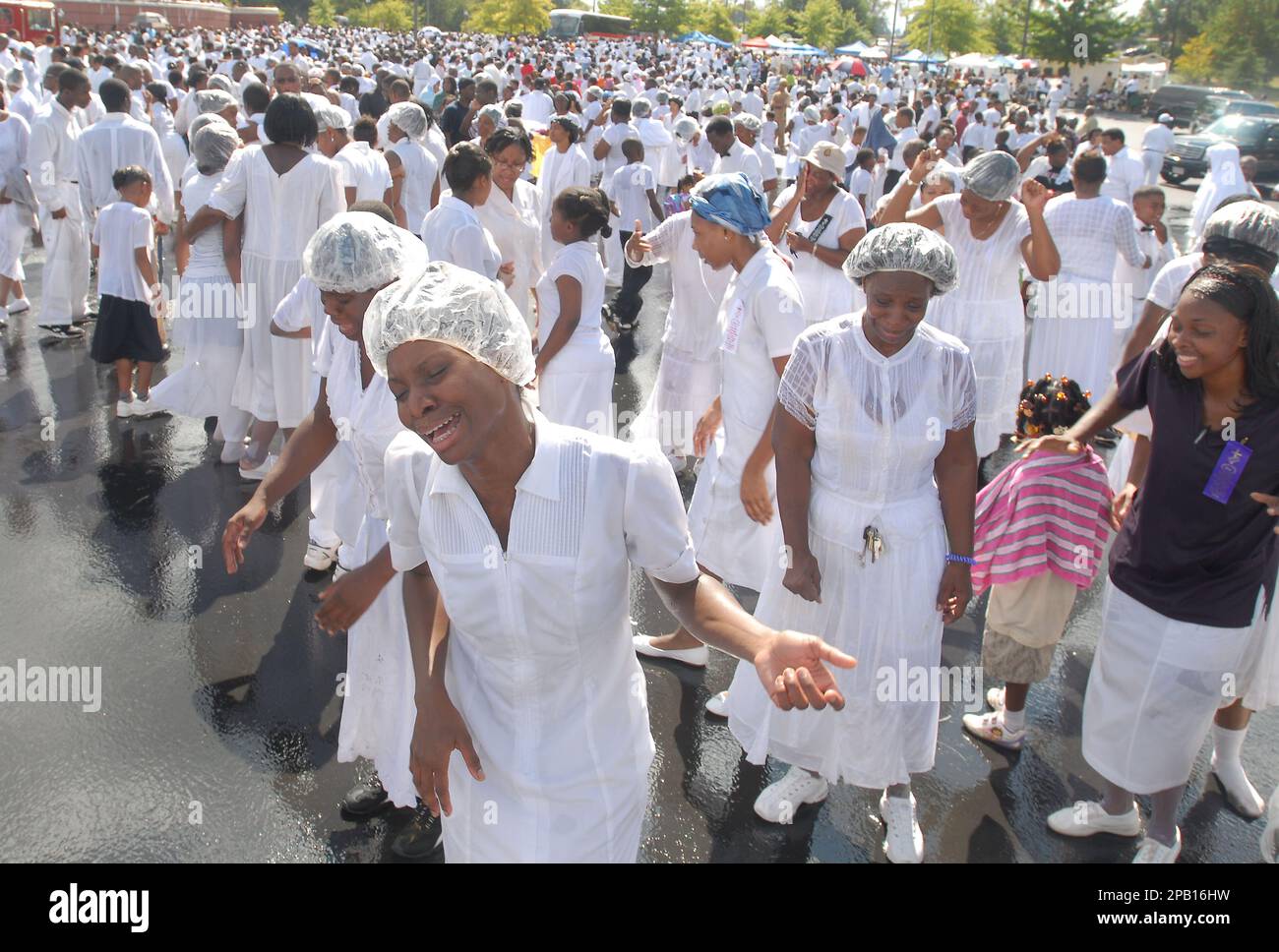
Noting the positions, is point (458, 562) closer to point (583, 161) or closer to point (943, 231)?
point (943, 231)

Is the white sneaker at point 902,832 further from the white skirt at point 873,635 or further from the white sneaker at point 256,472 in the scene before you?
the white sneaker at point 256,472

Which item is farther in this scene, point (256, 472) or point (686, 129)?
point (686, 129)

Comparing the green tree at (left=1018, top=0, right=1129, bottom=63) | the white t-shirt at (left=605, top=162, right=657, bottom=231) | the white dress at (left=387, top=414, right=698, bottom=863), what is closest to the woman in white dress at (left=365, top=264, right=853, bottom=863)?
the white dress at (left=387, top=414, right=698, bottom=863)

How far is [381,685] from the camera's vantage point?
139 inches

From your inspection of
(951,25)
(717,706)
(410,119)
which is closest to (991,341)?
(717,706)

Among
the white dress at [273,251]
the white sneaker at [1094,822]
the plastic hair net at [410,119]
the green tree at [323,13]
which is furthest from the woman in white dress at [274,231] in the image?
the green tree at [323,13]

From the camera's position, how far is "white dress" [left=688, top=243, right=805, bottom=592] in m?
4.00

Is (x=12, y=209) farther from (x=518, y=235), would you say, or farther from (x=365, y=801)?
(x=365, y=801)

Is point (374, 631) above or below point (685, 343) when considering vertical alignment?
below

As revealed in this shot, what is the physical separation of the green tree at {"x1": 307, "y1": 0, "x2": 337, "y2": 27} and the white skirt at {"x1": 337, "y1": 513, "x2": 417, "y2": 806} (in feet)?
231

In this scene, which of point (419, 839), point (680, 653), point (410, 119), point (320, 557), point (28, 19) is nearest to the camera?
point (419, 839)

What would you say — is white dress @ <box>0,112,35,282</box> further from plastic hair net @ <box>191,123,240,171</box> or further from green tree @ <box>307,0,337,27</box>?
green tree @ <box>307,0,337,27</box>

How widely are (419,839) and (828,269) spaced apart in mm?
4137

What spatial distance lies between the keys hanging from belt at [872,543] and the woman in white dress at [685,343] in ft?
7.60
